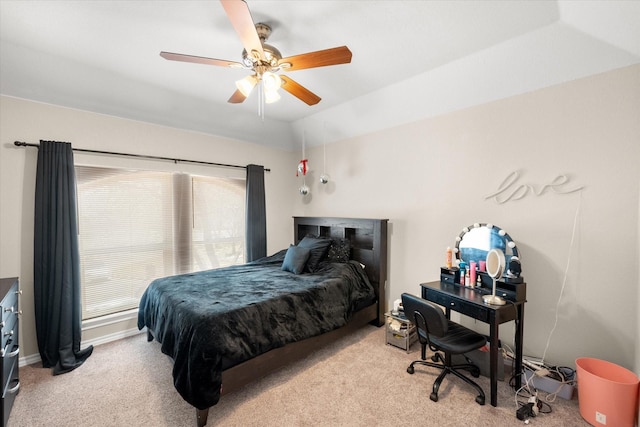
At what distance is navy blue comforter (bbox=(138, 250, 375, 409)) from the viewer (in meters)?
1.84

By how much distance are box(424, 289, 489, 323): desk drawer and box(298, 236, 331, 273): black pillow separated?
1.28 meters

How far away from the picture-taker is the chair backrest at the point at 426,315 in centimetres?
192

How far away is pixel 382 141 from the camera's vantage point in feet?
11.4

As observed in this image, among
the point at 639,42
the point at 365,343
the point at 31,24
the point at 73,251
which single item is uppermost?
the point at 31,24

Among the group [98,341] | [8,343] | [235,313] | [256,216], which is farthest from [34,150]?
[235,313]

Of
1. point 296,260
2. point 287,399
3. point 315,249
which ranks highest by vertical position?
point 315,249

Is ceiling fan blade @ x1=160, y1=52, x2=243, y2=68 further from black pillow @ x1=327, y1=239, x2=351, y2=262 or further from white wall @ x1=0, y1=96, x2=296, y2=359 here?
black pillow @ x1=327, y1=239, x2=351, y2=262

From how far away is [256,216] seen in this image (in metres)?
4.05

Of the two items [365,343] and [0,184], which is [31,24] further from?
[365,343]

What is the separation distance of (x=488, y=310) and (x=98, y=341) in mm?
3723

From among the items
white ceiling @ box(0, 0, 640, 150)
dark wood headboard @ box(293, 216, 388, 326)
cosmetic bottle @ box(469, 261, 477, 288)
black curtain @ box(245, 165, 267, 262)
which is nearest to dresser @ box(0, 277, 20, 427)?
white ceiling @ box(0, 0, 640, 150)

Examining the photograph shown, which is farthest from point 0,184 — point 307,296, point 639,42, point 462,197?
point 639,42

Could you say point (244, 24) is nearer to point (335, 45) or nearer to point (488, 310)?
point (335, 45)

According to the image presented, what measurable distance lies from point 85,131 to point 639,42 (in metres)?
4.56
